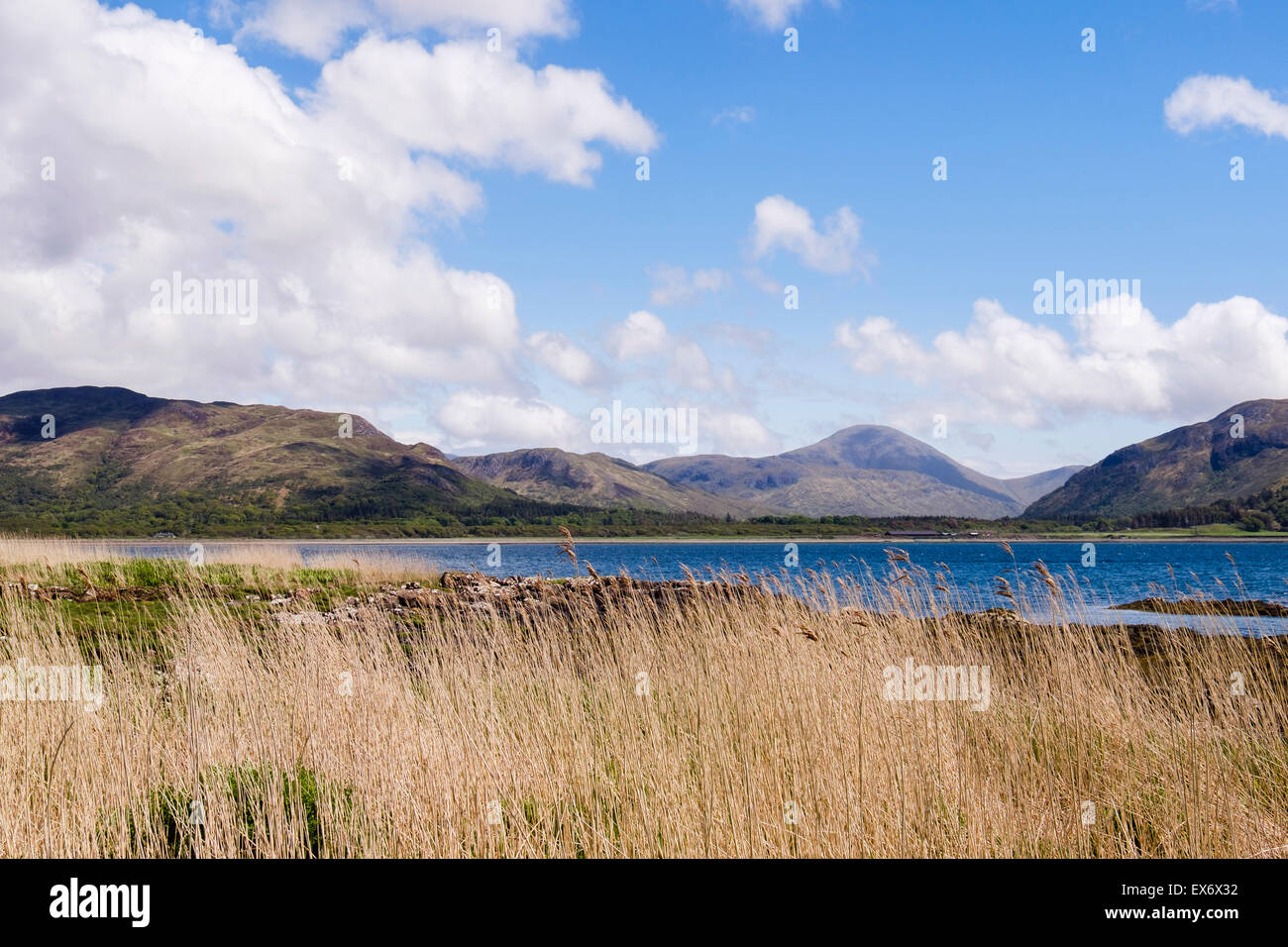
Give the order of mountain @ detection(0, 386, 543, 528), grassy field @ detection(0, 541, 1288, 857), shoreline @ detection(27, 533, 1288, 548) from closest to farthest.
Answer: grassy field @ detection(0, 541, 1288, 857) → shoreline @ detection(27, 533, 1288, 548) → mountain @ detection(0, 386, 543, 528)

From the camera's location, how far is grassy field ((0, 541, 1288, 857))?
4.63 meters

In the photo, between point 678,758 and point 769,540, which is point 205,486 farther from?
point 678,758

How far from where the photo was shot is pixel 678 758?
207 inches

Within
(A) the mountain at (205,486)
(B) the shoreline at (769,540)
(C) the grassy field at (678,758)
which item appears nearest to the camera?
(C) the grassy field at (678,758)

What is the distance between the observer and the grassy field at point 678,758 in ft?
15.2

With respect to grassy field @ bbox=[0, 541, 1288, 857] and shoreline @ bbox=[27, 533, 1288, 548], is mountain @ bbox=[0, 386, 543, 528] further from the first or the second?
grassy field @ bbox=[0, 541, 1288, 857]

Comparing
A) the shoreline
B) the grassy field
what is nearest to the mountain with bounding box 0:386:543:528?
the shoreline

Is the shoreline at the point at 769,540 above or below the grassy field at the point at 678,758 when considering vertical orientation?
below

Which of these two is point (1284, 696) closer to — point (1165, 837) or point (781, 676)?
point (1165, 837)

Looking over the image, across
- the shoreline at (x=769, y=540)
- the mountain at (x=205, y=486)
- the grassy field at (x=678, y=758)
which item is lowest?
the shoreline at (x=769, y=540)

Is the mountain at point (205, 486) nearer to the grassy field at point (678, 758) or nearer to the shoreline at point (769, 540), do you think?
the shoreline at point (769, 540)

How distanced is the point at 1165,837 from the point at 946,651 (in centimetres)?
342

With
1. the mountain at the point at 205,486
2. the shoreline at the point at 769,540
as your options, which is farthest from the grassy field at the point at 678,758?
the mountain at the point at 205,486
